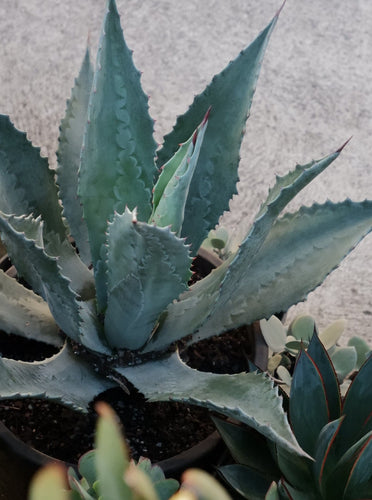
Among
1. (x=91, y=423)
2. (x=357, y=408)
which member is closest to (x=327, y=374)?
(x=357, y=408)

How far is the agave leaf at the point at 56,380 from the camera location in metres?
0.64

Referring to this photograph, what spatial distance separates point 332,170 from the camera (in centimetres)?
151

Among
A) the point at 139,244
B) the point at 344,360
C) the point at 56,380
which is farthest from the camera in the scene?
the point at 344,360

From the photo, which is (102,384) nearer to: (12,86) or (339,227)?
(339,227)

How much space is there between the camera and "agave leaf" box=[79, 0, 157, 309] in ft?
2.33

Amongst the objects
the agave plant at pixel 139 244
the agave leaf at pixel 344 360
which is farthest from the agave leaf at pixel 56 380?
the agave leaf at pixel 344 360

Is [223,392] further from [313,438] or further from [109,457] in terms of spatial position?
[109,457]

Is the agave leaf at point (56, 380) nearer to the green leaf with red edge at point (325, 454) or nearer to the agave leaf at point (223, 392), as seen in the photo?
the agave leaf at point (223, 392)

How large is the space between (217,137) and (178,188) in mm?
165

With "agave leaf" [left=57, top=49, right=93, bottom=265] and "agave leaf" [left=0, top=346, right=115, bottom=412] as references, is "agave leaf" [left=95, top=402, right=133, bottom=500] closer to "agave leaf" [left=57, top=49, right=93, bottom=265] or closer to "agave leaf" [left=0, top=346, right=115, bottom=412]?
"agave leaf" [left=0, top=346, right=115, bottom=412]

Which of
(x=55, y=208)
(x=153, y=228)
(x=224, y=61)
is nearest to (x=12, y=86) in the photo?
(x=224, y=61)

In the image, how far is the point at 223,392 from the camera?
27.0 inches

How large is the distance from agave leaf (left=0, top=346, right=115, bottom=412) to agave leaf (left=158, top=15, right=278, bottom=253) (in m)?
0.19

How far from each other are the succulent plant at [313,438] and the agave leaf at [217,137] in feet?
0.61
